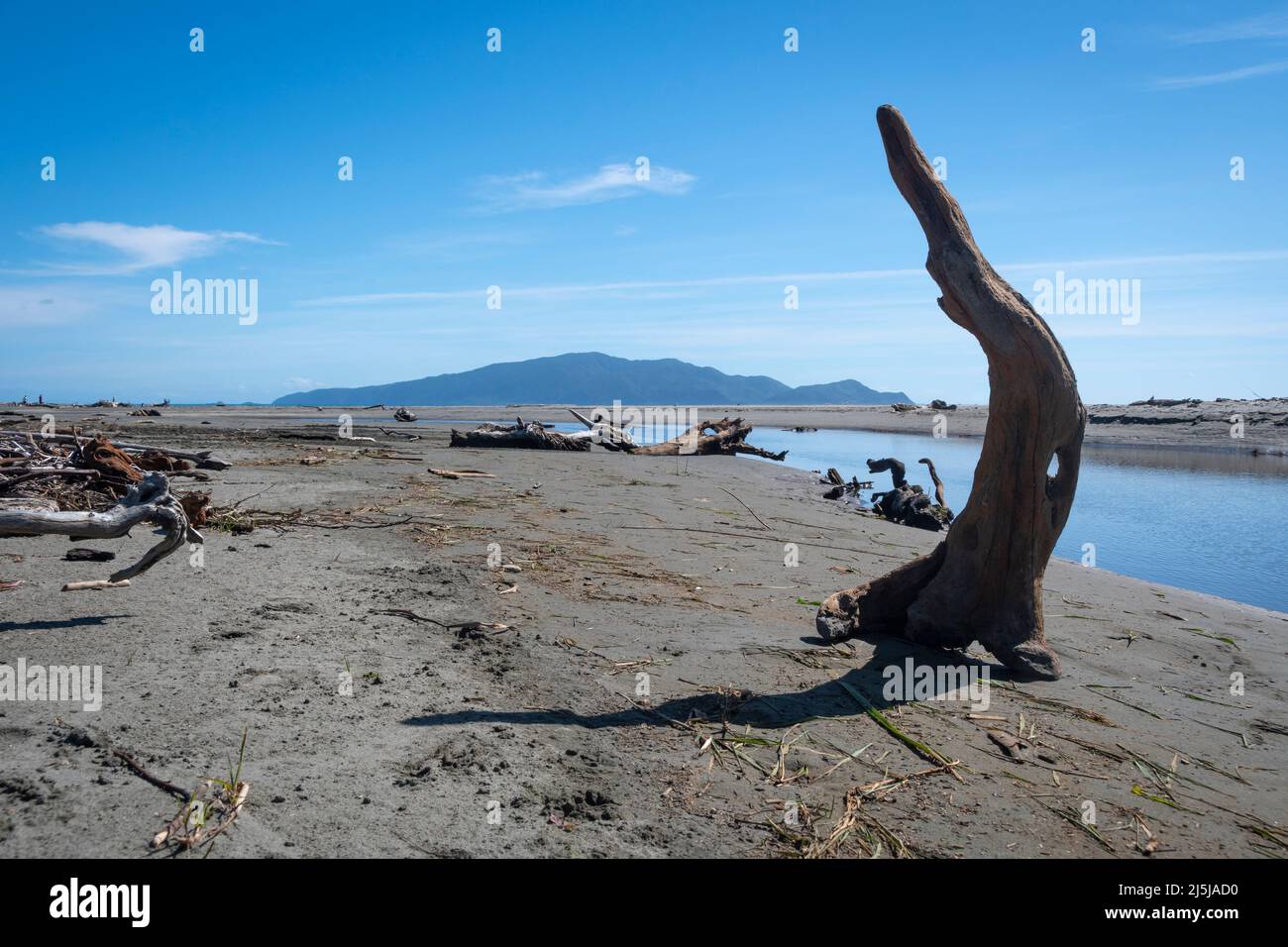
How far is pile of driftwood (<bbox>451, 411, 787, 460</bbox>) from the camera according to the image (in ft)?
68.4

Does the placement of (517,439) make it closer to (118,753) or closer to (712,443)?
(712,443)

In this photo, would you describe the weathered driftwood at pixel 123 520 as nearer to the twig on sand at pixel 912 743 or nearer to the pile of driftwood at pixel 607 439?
the twig on sand at pixel 912 743

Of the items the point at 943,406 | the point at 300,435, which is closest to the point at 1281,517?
the point at 300,435

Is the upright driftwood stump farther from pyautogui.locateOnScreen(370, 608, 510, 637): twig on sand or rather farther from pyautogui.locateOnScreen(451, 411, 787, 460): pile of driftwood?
pyautogui.locateOnScreen(451, 411, 787, 460): pile of driftwood

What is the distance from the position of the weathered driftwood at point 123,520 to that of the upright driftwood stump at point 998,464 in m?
4.63

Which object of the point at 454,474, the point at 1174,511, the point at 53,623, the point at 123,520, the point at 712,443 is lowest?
the point at 1174,511

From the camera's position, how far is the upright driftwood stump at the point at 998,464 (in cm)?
523

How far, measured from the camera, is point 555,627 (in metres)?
5.78

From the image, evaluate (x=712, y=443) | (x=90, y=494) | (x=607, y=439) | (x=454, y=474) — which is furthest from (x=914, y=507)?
(x=607, y=439)

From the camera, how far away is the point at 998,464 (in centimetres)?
550

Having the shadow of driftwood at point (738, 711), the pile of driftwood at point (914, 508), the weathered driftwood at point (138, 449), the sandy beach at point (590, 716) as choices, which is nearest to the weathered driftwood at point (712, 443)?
the pile of driftwood at point (914, 508)

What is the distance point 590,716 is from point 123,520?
337 cm

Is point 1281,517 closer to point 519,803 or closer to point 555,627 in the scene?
point 555,627

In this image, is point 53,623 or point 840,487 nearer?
point 53,623
